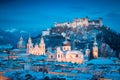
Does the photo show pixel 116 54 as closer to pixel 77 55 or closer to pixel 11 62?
pixel 77 55

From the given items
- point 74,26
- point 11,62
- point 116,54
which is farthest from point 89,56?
point 74,26

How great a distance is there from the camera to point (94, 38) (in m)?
18.4

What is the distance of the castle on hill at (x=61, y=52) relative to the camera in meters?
16.9

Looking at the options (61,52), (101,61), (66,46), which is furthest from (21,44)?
(101,61)

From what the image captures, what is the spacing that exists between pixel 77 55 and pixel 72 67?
5.53ft

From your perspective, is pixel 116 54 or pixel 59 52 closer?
pixel 116 54

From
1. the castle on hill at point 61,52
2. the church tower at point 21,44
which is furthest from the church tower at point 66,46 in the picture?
the church tower at point 21,44

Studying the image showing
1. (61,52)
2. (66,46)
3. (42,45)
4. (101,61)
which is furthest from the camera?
(66,46)

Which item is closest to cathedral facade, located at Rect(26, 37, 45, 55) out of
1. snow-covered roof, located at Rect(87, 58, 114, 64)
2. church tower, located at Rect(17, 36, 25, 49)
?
church tower, located at Rect(17, 36, 25, 49)

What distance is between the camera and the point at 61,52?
57.7 ft

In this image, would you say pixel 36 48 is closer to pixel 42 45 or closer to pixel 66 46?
pixel 42 45

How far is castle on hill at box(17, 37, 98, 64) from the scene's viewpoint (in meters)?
16.9

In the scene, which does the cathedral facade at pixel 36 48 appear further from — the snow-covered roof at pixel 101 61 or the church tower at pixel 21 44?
the snow-covered roof at pixel 101 61

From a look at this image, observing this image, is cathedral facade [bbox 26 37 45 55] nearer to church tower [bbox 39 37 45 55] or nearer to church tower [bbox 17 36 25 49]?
church tower [bbox 39 37 45 55]
